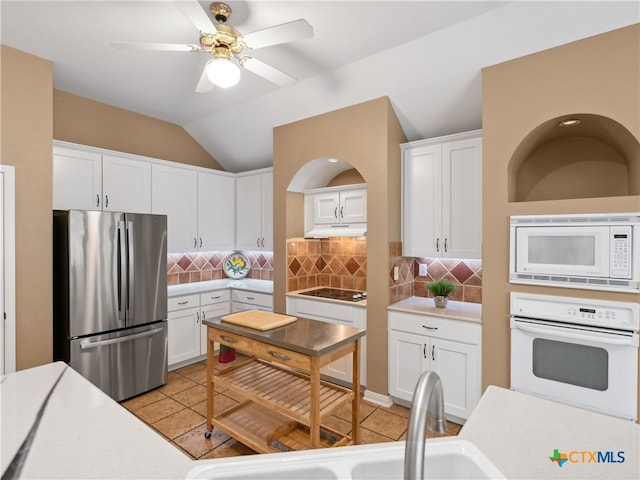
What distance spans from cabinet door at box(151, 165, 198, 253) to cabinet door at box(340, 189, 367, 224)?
197 centimetres

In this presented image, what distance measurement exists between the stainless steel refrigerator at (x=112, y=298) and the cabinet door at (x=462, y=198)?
9.14 feet

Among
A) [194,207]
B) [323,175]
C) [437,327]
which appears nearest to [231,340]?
[437,327]

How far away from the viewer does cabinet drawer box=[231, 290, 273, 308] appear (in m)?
4.10

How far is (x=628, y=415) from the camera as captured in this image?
6.67 ft

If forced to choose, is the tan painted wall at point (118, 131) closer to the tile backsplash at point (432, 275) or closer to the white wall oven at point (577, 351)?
the tile backsplash at point (432, 275)

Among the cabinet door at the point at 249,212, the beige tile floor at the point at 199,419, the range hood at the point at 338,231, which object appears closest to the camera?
the beige tile floor at the point at 199,419

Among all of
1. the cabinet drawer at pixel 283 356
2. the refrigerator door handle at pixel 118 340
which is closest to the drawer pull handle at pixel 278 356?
the cabinet drawer at pixel 283 356

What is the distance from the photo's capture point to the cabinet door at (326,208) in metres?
3.69

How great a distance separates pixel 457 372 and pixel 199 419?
2.19 m

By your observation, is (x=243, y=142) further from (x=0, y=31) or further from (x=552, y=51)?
(x=552, y=51)

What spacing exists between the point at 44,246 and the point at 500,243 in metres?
3.62

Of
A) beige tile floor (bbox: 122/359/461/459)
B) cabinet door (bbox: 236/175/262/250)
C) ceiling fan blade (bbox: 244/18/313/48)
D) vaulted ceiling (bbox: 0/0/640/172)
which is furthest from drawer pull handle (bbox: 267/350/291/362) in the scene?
cabinet door (bbox: 236/175/262/250)

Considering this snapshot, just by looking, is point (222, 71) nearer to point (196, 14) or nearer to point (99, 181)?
point (196, 14)

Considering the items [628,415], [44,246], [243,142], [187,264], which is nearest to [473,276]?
[628,415]
